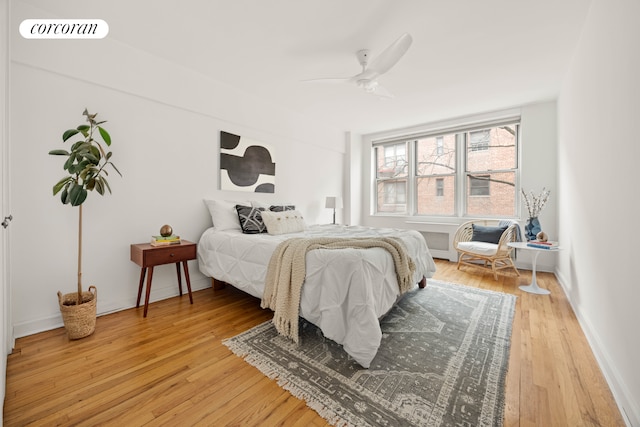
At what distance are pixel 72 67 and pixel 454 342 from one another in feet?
12.8

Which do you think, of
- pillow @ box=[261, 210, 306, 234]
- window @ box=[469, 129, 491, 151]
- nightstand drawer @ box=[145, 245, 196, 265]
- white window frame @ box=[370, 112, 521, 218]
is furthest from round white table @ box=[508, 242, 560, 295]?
nightstand drawer @ box=[145, 245, 196, 265]

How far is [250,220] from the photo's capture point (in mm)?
3119

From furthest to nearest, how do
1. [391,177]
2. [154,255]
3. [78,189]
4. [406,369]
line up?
[391,177]
[154,255]
[78,189]
[406,369]

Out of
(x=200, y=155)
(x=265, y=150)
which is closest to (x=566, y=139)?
(x=265, y=150)

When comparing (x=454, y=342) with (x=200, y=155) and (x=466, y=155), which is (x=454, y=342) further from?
(x=466, y=155)

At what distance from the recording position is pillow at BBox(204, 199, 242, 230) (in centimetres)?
313

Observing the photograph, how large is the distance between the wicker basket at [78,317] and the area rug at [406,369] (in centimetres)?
112

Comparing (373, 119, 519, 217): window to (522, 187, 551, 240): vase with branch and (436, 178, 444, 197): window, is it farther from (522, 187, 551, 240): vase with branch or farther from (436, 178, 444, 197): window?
(522, 187, 551, 240): vase with branch

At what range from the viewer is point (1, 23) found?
4.75 ft

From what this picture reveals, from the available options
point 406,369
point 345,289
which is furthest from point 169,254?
point 406,369

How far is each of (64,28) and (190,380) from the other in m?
3.00

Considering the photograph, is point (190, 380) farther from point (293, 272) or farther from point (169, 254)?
point (169, 254)

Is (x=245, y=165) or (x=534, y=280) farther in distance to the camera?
(x=245, y=165)

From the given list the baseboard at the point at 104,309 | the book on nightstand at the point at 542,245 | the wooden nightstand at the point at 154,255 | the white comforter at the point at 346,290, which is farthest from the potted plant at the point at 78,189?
the book on nightstand at the point at 542,245
